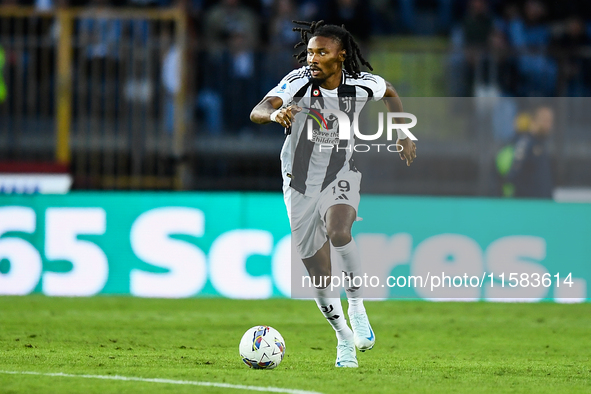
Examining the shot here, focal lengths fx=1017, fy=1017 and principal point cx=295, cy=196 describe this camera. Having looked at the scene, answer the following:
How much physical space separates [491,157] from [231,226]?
3.29 m

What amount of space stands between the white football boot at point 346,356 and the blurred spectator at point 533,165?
5.70 metres

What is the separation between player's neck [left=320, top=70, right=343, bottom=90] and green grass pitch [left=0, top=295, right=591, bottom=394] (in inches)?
75.8

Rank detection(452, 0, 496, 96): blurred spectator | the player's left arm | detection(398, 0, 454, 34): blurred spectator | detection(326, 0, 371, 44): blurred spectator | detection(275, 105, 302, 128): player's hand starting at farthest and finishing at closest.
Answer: detection(398, 0, 454, 34): blurred spectator < detection(326, 0, 371, 44): blurred spectator < detection(452, 0, 496, 96): blurred spectator < the player's left arm < detection(275, 105, 302, 128): player's hand

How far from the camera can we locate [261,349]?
6.63 meters

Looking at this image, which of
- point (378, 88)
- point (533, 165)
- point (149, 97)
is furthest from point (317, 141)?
point (149, 97)

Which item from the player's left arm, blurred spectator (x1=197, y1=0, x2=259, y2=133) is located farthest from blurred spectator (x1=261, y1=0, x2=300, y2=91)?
the player's left arm

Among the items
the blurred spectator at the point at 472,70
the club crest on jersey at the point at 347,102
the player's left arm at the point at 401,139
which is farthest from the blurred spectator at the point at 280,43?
the club crest on jersey at the point at 347,102

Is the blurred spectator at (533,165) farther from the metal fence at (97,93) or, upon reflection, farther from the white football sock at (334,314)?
the white football sock at (334,314)

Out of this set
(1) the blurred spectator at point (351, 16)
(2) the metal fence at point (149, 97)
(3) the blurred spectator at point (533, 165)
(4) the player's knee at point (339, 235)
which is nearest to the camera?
(4) the player's knee at point (339, 235)

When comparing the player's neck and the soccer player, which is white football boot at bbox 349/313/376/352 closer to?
the soccer player

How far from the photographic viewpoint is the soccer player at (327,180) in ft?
22.6

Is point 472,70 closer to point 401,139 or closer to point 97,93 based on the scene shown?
point 97,93

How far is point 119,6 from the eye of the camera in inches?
557

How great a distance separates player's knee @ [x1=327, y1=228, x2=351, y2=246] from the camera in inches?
265
